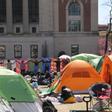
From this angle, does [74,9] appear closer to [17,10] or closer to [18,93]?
[17,10]

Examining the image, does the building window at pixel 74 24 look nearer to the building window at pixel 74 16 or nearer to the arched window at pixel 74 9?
the building window at pixel 74 16

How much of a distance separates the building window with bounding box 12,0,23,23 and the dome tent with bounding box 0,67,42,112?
253 ft

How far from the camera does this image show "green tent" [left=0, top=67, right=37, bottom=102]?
15.5 m

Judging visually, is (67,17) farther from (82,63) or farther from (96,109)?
(96,109)

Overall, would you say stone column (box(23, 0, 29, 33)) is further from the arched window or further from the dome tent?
the dome tent

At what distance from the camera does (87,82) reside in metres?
29.0

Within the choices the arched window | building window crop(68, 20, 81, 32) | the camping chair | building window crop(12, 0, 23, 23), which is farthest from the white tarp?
the arched window

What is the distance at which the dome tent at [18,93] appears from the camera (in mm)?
14883

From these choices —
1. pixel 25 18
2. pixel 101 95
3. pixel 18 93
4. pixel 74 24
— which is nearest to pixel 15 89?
pixel 18 93

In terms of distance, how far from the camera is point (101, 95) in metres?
21.1

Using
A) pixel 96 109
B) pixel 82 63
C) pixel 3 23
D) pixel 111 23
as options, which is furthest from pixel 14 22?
pixel 96 109

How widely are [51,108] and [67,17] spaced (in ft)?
253

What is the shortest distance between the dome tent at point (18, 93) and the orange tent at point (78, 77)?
12347 mm

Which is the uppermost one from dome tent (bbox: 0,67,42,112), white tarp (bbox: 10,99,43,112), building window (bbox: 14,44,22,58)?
dome tent (bbox: 0,67,42,112)
